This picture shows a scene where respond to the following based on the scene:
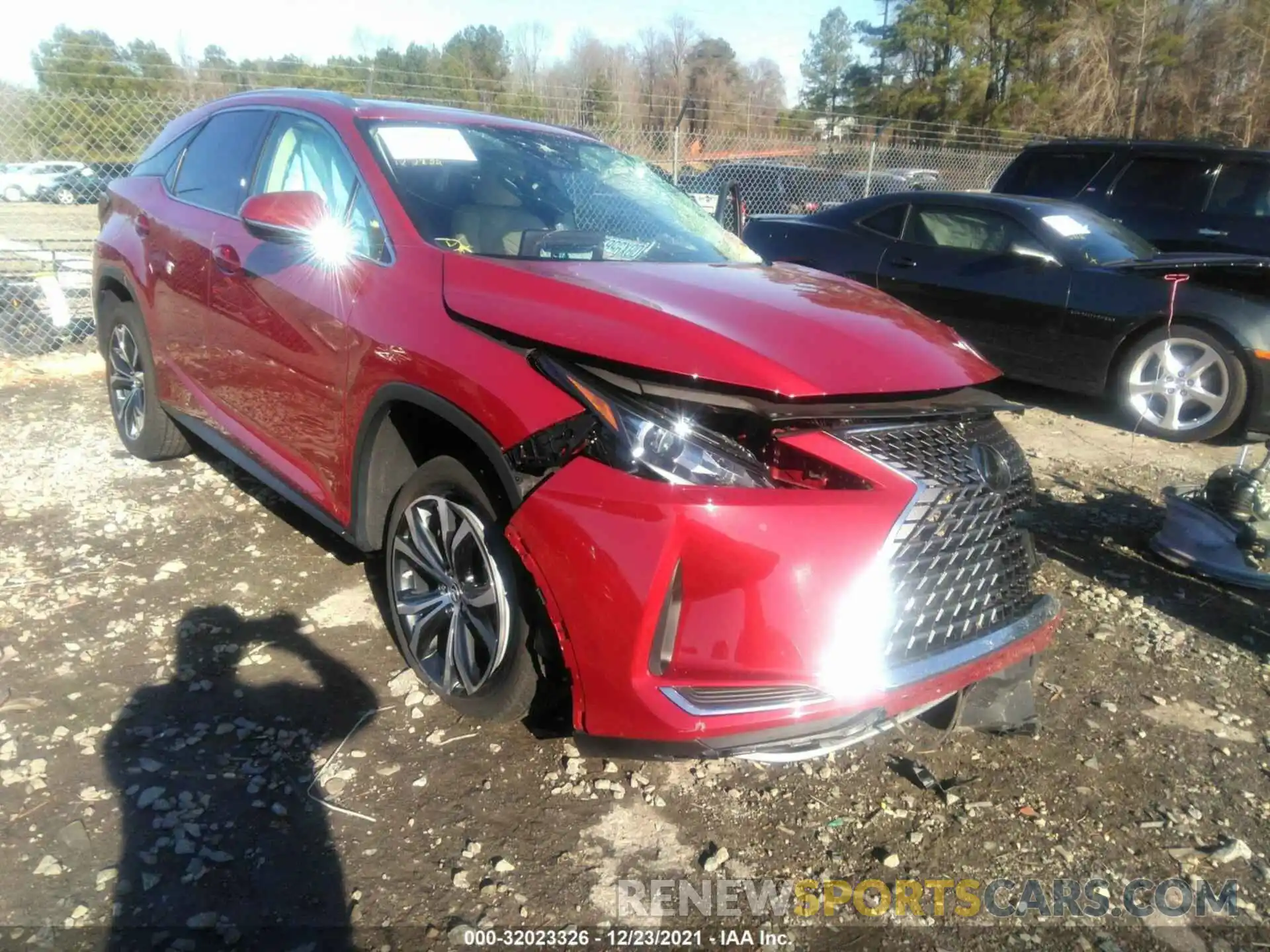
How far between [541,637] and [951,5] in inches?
1778

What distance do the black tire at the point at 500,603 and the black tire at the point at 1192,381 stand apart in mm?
5199

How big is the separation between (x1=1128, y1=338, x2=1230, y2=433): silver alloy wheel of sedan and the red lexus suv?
3898 millimetres

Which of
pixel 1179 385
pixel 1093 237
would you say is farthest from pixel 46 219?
pixel 1179 385

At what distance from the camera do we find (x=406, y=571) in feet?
9.96

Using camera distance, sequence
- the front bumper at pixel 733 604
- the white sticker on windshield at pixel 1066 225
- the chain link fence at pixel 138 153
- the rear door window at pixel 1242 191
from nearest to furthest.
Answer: the front bumper at pixel 733 604, the white sticker on windshield at pixel 1066 225, the chain link fence at pixel 138 153, the rear door window at pixel 1242 191

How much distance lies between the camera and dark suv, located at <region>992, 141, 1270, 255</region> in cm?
835

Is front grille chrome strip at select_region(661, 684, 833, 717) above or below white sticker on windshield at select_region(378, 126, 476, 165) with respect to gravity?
below

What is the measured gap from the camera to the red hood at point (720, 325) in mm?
2236

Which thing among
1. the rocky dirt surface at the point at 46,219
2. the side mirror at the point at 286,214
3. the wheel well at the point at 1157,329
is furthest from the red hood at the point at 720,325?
the rocky dirt surface at the point at 46,219

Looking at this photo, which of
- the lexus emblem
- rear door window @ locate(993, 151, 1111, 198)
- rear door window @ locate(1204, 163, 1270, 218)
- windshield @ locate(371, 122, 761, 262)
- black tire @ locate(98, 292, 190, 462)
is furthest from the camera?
rear door window @ locate(993, 151, 1111, 198)

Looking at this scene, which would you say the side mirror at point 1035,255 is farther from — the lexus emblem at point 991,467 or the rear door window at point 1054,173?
the lexus emblem at point 991,467

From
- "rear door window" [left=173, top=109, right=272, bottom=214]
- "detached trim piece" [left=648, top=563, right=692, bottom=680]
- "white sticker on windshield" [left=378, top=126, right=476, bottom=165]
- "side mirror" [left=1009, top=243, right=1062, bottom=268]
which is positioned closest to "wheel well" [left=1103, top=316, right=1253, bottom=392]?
"side mirror" [left=1009, top=243, right=1062, bottom=268]

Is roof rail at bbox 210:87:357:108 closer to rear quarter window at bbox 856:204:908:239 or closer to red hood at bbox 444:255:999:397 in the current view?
red hood at bbox 444:255:999:397

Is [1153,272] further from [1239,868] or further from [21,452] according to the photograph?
[21,452]
